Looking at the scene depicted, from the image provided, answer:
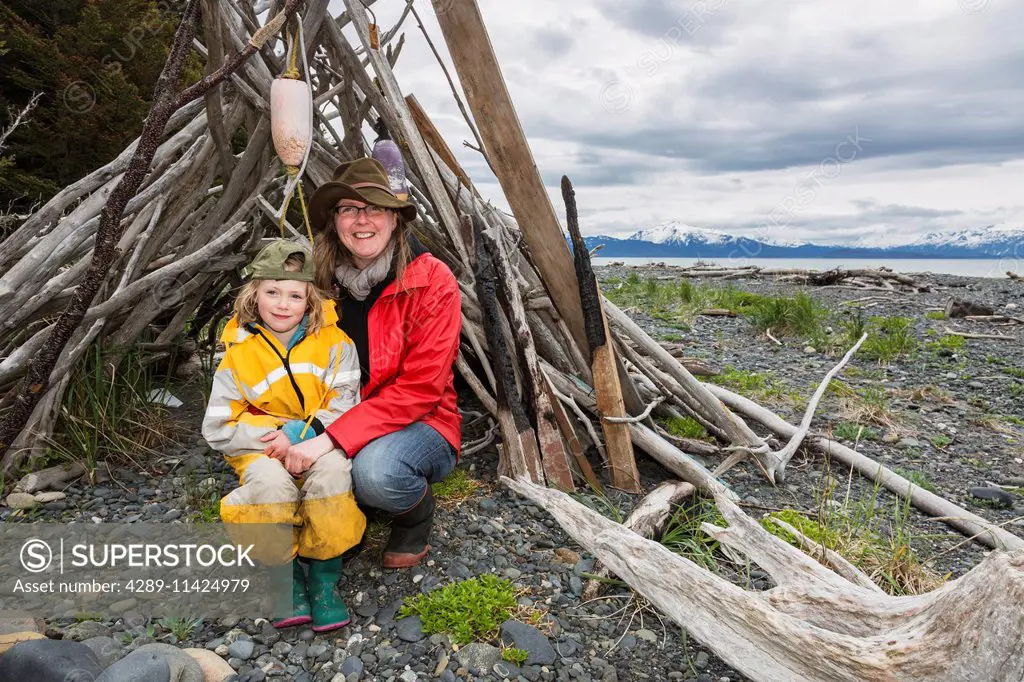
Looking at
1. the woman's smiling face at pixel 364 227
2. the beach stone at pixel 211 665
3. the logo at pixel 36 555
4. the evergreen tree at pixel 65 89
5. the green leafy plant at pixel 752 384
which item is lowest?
the beach stone at pixel 211 665

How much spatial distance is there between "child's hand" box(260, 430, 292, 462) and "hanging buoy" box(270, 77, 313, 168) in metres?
1.23

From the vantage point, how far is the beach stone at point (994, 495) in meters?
4.19

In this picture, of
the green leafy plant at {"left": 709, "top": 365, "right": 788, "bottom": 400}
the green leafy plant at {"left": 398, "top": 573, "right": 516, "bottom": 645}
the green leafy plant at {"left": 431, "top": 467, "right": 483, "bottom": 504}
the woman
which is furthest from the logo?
the green leafy plant at {"left": 709, "top": 365, "right": 788, "bottom": 400}

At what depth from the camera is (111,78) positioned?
33.8 ft

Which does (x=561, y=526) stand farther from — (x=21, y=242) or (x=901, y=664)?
(x=21, y=242)

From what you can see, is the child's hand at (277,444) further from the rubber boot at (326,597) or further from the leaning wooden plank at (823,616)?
the leaning wooden plank at (823,616)

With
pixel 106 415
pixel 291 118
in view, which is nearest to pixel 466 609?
pixel 291 118

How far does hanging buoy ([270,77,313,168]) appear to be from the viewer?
111 inches

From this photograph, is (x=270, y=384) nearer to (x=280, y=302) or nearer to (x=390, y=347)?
(x=280, y=302)

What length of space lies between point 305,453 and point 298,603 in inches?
25.7

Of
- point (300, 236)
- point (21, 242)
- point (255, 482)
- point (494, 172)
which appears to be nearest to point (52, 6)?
point (21, 242)

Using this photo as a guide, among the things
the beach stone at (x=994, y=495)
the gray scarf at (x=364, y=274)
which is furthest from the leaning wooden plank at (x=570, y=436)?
the beach stone at (x=994, y=495)

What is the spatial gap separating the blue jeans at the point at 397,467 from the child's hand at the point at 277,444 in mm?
297

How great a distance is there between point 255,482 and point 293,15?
2.21 meters
